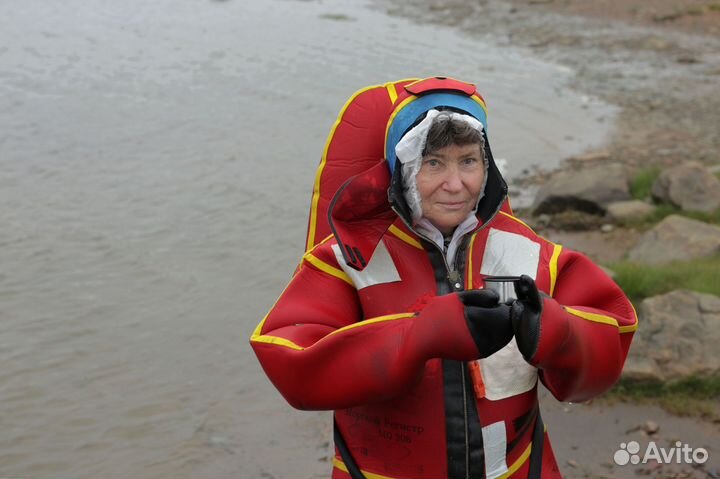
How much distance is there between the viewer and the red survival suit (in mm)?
2744

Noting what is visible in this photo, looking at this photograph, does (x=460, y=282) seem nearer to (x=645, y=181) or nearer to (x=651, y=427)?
(x=651, y=427)

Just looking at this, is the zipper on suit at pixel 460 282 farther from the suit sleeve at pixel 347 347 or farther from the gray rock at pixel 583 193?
the gray rock at pixel 583 193

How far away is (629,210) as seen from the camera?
30.6ft

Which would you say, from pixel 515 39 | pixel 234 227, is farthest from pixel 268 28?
pixel 234 227

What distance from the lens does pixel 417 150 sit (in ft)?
9.71

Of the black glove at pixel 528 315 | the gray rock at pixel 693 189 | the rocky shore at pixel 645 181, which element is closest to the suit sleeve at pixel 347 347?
the black glove at pixel 528 315

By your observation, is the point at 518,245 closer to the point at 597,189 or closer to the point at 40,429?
the point at 40,429

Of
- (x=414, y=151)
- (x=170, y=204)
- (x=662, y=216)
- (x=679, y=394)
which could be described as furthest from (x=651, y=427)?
(x=170, y=204)

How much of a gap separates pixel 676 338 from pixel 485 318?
3794mm

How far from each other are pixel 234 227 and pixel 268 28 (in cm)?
1114

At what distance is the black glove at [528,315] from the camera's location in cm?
256

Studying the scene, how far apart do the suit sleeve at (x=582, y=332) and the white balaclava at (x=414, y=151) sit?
0.48m

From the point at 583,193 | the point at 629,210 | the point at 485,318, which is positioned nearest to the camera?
the point at 485,318

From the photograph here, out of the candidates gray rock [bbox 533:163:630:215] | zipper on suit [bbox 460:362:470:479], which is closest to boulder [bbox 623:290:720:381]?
zipper on suit [bbox 460:362:470:479]
